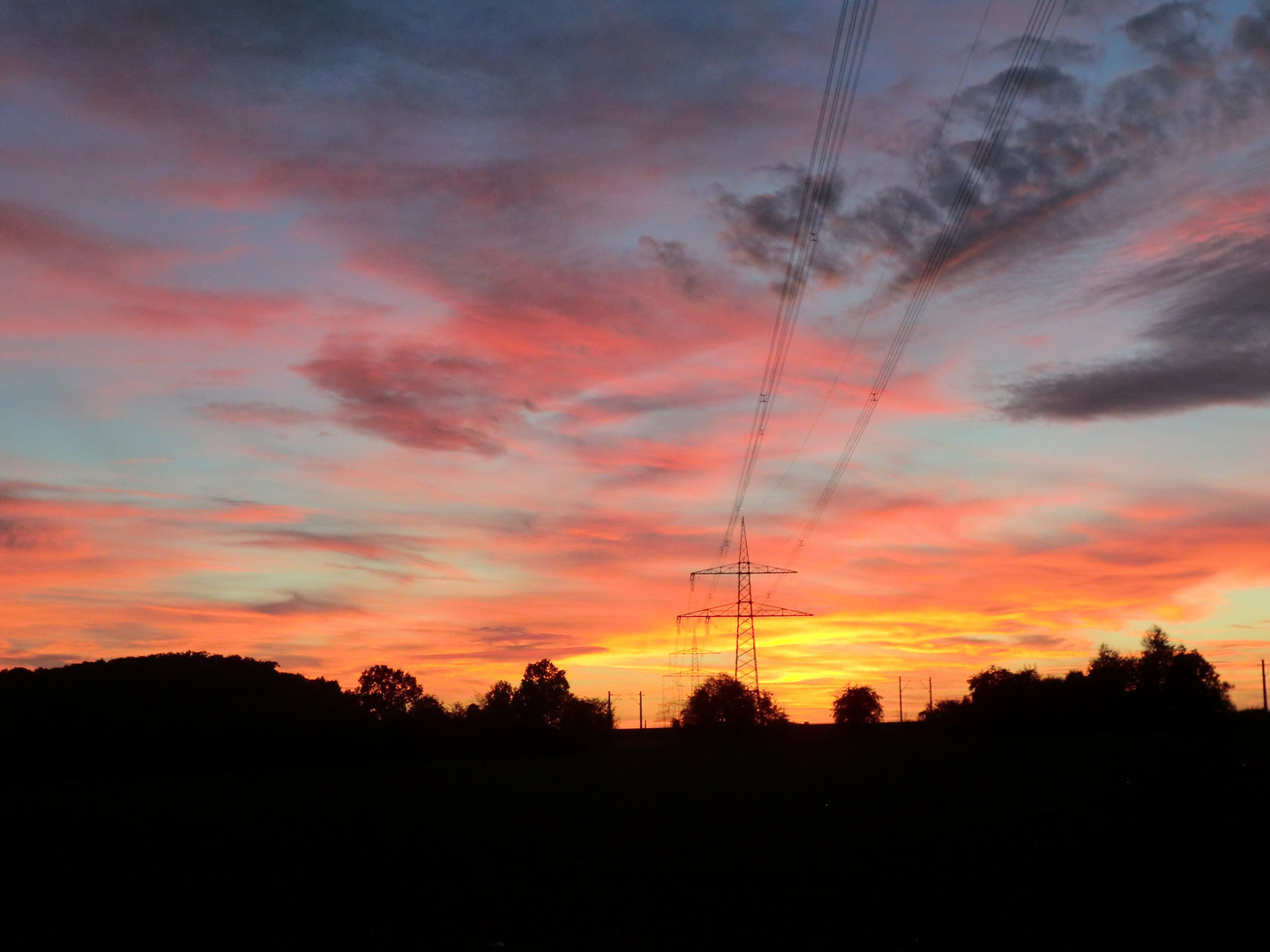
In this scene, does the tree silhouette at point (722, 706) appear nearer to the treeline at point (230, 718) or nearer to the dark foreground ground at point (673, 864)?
the treeline at point (230, 718)

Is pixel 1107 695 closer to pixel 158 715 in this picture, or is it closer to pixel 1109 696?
pixel 1109 696

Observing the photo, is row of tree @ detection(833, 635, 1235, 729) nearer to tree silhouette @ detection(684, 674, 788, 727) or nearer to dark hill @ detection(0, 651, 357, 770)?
tree silhouette @ detection(684, 674, 788, 727)

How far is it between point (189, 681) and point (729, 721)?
4344 cm

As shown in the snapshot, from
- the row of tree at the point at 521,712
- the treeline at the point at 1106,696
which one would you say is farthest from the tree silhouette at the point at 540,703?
the treeline at the point at 1106,696

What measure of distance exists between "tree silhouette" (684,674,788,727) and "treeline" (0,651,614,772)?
297 inches

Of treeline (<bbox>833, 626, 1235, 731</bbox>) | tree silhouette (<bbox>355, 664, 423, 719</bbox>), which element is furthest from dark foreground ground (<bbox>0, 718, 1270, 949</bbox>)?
tree silhouette (<bbox>355, 664, 423, 719</bbox>)

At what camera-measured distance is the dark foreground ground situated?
46.4ft

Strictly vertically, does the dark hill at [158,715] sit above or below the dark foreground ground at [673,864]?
above

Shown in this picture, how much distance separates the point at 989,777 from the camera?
39.6m

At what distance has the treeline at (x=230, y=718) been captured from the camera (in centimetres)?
6638

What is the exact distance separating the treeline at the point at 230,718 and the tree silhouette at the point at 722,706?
7536mm

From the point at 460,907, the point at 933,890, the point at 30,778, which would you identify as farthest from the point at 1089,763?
the point at 30,778

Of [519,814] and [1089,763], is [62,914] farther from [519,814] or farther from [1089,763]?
[1089,763]

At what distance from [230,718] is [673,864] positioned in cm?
5897
